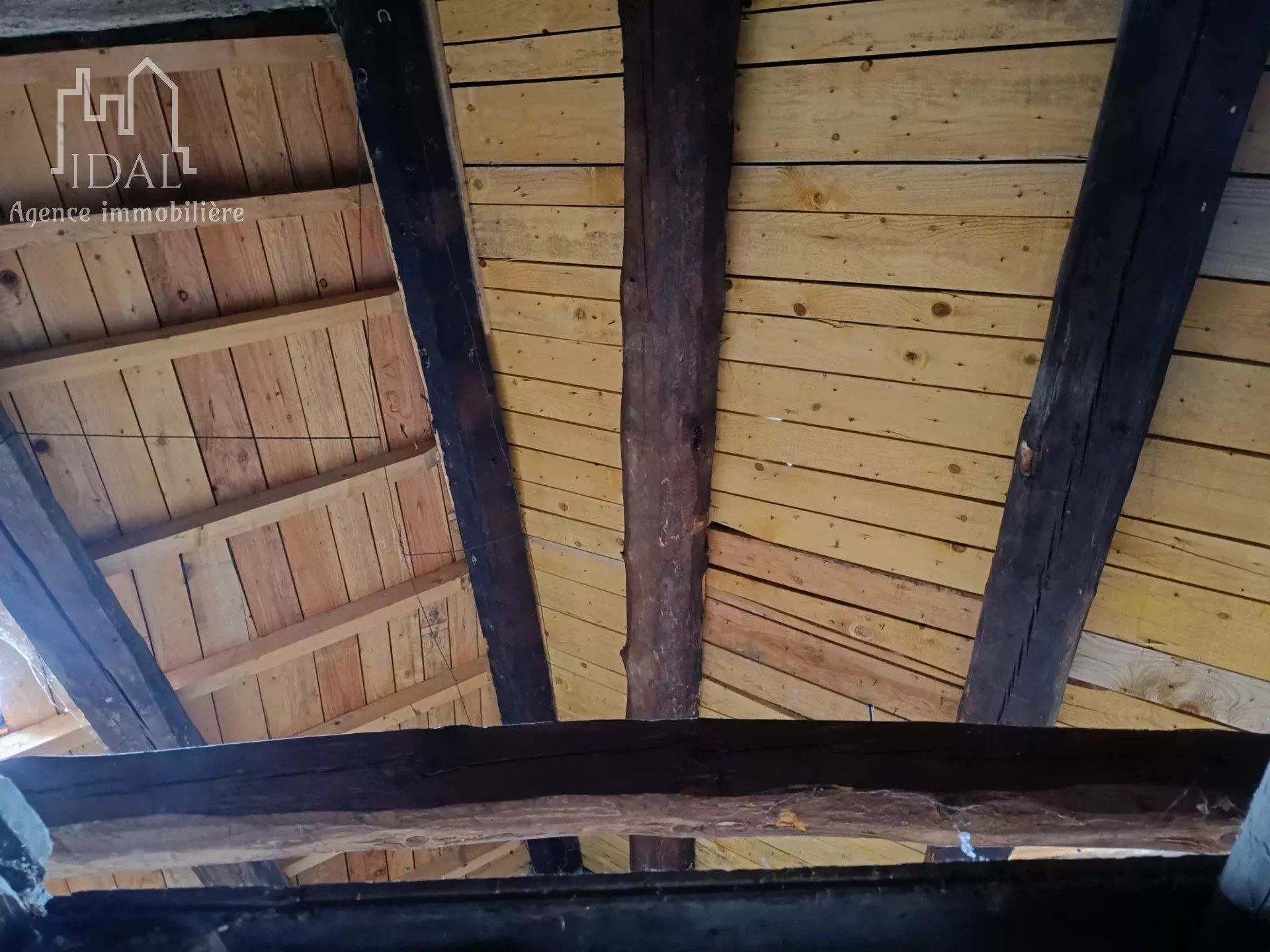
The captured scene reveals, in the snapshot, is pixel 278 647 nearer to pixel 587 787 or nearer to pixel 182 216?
pixel 182 216

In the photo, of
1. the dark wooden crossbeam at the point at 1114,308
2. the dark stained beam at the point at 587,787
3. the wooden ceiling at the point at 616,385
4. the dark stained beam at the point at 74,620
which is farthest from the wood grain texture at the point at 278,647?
the dark wooden crossbeam at the point at 1114,308

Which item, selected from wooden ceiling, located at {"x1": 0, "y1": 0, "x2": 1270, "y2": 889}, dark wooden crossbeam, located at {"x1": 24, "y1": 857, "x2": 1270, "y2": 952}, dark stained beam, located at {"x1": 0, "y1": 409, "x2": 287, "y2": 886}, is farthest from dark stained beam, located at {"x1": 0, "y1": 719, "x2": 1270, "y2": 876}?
dark stained beam, located at {"x1": 0, "y1": 409, "x2": 287, "y2": 886}

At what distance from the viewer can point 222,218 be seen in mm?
2322

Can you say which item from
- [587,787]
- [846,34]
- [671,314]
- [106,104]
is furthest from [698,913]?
[106,104]

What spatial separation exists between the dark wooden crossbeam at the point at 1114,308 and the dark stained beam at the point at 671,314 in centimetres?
74

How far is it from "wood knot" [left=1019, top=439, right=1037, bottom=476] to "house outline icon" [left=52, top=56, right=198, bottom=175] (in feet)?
7.40

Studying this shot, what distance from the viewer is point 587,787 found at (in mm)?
1144

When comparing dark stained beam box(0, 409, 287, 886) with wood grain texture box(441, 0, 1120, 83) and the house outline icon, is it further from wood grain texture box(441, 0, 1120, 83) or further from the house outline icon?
wood grain texture box(441, 0, 1120, 83)

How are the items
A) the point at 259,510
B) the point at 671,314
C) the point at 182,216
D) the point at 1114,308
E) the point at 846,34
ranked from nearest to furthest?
the point at 1114,308
the point at 846,34
the point at 671,314
the point at 182,216
the point at 259,510

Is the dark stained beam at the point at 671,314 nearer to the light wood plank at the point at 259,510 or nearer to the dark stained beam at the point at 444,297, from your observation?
the dark stained beam at the point at 444,297

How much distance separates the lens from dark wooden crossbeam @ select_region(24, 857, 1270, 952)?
742 millimetres

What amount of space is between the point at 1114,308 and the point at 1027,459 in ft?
1.18

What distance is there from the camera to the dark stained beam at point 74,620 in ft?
7.29

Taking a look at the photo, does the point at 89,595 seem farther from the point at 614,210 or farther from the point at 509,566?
the point at 614,210
